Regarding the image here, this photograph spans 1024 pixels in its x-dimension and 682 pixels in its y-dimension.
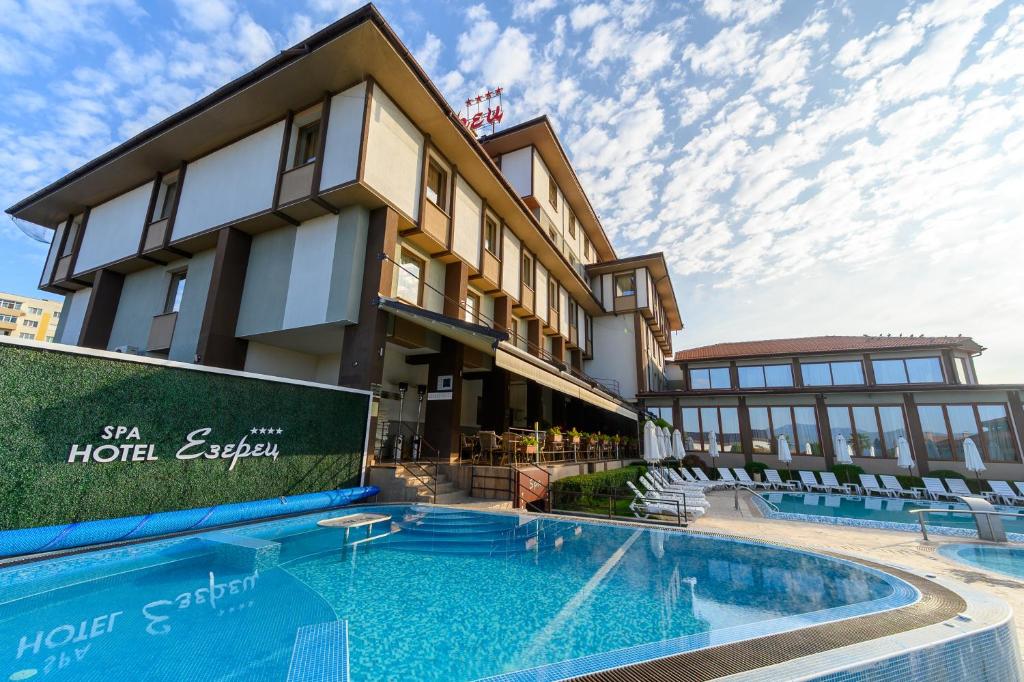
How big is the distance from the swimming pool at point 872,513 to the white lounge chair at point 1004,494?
178 centimetres

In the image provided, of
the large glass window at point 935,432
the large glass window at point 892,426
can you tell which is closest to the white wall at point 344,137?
the large glass window at point 892,426

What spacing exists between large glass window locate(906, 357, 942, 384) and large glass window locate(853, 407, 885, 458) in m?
3.56

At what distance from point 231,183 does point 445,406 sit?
9.78 meters

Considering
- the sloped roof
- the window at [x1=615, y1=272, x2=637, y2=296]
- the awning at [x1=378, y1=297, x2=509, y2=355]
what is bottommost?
the awning at [x1=378, y1=297, x2=509, y2=355]

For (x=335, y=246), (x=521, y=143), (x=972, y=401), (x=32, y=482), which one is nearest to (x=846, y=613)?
→ (x=32, y=482)

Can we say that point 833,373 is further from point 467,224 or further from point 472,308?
point 467,224

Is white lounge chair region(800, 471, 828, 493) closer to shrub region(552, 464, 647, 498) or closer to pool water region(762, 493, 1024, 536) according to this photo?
pool water region(762, 493, 1024, 536)

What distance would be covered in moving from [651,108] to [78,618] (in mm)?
13650

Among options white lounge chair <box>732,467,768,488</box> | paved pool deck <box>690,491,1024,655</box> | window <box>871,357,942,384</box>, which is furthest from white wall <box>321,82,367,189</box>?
window <box>871,357,942,384</box>

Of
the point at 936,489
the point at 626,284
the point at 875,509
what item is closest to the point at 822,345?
the point at 936,489

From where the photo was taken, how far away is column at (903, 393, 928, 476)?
19297mm

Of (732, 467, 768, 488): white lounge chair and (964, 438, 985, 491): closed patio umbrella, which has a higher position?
(964, 438, 985, 491): closed patio umbrella

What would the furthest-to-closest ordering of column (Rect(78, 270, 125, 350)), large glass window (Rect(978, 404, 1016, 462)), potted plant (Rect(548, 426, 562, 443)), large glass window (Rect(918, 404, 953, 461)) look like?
large glass window (Rect(918, 404, 953, 461)), large glass window (Rect(978, 404, 1016, 462)), column (Rect(78, 270, 125, 350)), potted plant (Rect(548, 426, 562, 443))

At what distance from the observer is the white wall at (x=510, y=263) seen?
54.9 feet
